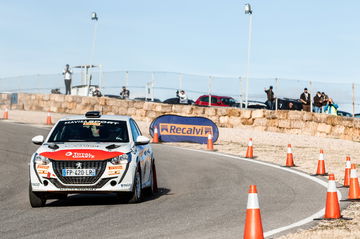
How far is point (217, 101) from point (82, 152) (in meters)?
29.5

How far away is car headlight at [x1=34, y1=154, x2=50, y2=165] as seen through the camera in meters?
11.3

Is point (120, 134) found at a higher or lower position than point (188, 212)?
higher

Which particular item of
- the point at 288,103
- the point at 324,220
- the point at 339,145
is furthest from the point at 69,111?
the point at 324,220

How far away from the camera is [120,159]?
11.4 metres

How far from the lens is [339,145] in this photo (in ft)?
101

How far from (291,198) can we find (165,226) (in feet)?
14.2

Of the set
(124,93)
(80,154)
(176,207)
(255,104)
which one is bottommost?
(176,207)

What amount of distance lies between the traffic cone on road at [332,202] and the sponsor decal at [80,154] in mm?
3314

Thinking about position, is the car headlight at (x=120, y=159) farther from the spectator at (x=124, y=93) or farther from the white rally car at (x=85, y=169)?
the spectator at (x=124, y=93)

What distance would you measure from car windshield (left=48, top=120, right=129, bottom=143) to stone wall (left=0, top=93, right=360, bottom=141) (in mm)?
21293

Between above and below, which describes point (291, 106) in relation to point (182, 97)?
below

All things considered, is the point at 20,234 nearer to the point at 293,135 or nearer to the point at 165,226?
the point at 165,226

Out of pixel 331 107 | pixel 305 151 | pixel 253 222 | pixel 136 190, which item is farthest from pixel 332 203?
pixel 331 107

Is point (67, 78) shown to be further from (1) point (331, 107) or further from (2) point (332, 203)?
(2) point (332, 203)
